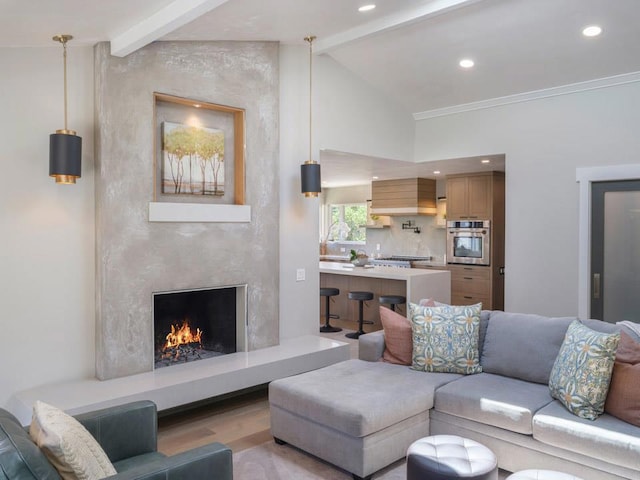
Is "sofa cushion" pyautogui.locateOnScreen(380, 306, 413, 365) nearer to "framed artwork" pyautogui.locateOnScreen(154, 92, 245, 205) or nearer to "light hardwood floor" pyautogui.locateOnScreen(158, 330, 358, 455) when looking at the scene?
"light hardwood floor" pyautogui.locateOnScreen(158, 330, 358, 455)

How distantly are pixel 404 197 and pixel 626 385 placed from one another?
659cm

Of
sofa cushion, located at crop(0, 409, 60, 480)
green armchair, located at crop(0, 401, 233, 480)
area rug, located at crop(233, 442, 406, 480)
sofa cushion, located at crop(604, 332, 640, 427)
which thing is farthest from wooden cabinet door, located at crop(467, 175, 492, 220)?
sofa cushion, located at crop(0, 409, 60, 480)

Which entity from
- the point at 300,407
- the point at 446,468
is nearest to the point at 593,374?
the point at 446,468

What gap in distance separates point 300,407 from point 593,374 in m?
1.68

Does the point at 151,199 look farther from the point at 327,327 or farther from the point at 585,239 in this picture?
the point at 585,239

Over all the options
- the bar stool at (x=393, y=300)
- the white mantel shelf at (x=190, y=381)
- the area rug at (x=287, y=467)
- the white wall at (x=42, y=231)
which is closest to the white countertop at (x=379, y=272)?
the bar stool at (x=393, y=300)

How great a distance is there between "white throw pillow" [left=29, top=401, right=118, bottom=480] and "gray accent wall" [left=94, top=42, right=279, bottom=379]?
199cm

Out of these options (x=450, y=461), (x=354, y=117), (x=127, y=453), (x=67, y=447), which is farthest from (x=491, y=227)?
(x=67, y=447)

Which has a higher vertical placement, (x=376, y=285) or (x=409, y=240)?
(x=409, y=240)

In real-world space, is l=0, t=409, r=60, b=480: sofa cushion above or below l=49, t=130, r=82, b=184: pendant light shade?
below

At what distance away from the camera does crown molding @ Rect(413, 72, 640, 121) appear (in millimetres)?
5137

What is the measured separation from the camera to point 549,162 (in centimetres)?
569

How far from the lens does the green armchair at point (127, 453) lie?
157cm

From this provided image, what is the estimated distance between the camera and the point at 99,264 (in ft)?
12.4
